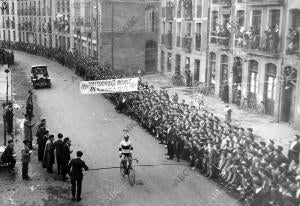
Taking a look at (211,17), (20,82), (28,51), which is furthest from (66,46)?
(211,17)

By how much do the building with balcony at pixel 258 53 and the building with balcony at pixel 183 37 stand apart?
212 centimetres

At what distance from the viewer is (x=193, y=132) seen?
56.4 ft

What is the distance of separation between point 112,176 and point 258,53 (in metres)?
14.3

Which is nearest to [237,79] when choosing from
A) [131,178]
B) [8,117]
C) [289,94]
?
[289,94]

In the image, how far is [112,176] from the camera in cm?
1655

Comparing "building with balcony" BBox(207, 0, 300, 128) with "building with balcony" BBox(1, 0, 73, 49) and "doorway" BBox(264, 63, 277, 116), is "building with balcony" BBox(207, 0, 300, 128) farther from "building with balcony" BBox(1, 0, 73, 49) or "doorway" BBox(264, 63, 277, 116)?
"building with balcony" BBox(1, 0, 73, 49)

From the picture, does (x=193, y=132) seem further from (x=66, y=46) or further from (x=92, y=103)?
(x=66, y=46)

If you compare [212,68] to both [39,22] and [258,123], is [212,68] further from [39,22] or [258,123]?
[39,22]

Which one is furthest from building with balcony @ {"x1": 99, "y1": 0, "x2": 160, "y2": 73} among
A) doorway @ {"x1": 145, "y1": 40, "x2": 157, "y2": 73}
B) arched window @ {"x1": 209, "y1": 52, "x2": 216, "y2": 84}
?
arched window @ {"x1": 209, "y1": 52, "x2": 216, "y2": 84}

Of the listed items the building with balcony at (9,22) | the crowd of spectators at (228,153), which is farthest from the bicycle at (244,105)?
the building with balcony at (9,22)

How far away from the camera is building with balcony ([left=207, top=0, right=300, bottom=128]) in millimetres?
24656

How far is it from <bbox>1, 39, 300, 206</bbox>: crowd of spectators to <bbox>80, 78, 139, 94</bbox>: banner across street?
1.50 meters

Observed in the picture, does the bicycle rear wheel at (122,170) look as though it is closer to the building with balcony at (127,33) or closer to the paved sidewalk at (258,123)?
the paved sidewalk at (258,123)

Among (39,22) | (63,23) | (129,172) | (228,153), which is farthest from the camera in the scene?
(39,22)
